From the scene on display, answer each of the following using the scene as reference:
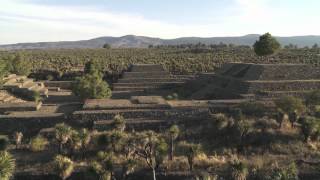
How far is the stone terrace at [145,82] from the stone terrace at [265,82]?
19.7 ft

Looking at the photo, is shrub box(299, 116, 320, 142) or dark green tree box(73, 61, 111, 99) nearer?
shrub box(299, 116, 320, 142)

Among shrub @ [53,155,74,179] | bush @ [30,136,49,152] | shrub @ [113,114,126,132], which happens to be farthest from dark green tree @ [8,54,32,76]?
shrub @ [53,155,74,179]

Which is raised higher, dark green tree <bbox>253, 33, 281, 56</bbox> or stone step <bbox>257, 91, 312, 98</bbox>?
dark green tree <bbox>253, 33, 281, 56</bbox>

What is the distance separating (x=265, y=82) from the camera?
126ft

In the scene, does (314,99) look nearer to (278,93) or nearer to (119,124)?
(278,93)

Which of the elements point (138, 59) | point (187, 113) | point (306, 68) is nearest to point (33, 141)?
point (187, 113)

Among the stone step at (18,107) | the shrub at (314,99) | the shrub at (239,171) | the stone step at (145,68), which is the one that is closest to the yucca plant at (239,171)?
the shrub at (239,171)

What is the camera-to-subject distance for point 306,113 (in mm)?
32219

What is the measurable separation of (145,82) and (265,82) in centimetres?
1666

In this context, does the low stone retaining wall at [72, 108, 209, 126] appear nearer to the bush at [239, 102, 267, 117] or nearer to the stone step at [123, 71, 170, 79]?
the bush at [239, 102, 267, 117]

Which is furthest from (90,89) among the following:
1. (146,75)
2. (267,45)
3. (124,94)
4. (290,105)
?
(267,45)

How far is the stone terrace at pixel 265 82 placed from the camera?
38006mm

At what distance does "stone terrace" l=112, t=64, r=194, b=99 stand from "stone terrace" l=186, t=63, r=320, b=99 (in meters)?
5.99

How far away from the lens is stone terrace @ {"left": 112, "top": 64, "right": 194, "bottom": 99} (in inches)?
1884
